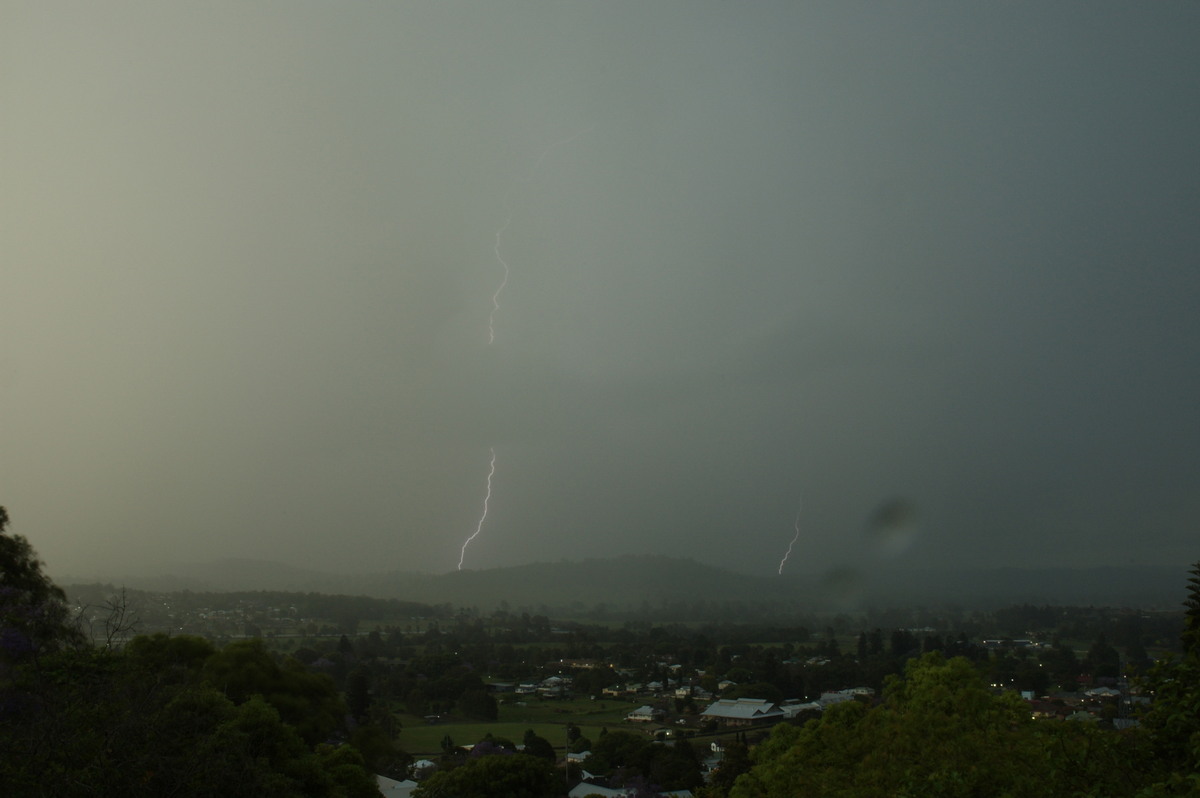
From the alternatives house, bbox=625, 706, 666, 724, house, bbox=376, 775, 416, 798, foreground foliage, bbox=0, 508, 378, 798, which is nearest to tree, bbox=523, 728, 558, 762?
house, bbox=376, 775, 416, 798

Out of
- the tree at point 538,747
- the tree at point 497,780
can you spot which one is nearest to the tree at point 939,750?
the tree at point 497,780

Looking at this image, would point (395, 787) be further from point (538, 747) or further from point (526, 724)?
point (526, 724)

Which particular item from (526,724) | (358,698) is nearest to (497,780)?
(358,698)

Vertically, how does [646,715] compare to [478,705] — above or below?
above

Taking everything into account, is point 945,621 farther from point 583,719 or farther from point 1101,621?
point 583,719

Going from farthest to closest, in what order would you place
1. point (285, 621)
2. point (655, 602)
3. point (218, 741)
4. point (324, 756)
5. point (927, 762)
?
point (655, 602)
point (285, 621)
point (324, 756)
point (927, 762)
point (218, 741)

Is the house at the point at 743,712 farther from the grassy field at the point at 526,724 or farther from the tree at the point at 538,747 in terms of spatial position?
the tree at the point at 538,747

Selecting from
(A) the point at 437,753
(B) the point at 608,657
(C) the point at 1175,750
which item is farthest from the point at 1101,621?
(C) the point at 1175,750
